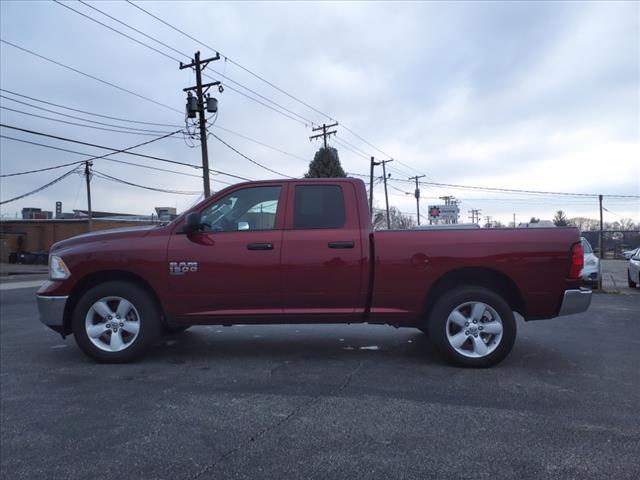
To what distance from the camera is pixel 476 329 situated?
16.0 ft

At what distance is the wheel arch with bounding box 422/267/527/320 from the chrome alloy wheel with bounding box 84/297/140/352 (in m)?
2.97

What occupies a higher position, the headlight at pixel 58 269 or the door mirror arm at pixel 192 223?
the door mirror arm at pixel 192 223

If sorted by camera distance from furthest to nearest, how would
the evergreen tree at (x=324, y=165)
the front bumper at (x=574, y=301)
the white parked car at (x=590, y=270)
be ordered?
1. the evergreen tree at (x=324, y=165)
2. the white parked car at (x=590, y=270)
3. the front bumper at (x=574, y=301)

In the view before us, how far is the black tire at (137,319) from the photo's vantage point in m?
5.03

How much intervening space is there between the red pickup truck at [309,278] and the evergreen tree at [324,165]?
25879 mm

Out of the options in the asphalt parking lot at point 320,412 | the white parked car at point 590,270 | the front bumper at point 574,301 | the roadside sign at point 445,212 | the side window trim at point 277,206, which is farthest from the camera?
the roadside sign at point 445,212

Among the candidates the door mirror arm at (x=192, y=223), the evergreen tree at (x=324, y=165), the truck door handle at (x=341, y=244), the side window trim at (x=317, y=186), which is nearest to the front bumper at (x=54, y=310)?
the door mirror arm at (x=192, y=223)

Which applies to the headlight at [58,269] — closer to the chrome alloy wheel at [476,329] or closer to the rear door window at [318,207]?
the rear door window at [318,207]

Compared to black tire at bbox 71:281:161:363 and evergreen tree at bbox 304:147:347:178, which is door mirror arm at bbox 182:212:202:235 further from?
evergreen tree at bbox 304:147:347:178

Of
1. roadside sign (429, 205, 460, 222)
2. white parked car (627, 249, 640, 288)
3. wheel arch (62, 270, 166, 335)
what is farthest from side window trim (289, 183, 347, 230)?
roadside sign (429, 205, 460, 222)

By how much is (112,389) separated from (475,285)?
11.7ft

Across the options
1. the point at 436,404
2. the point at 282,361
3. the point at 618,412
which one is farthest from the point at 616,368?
the point at 282,361

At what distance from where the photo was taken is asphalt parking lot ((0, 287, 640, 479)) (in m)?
2.93

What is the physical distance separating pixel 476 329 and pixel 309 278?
170 centimetres
